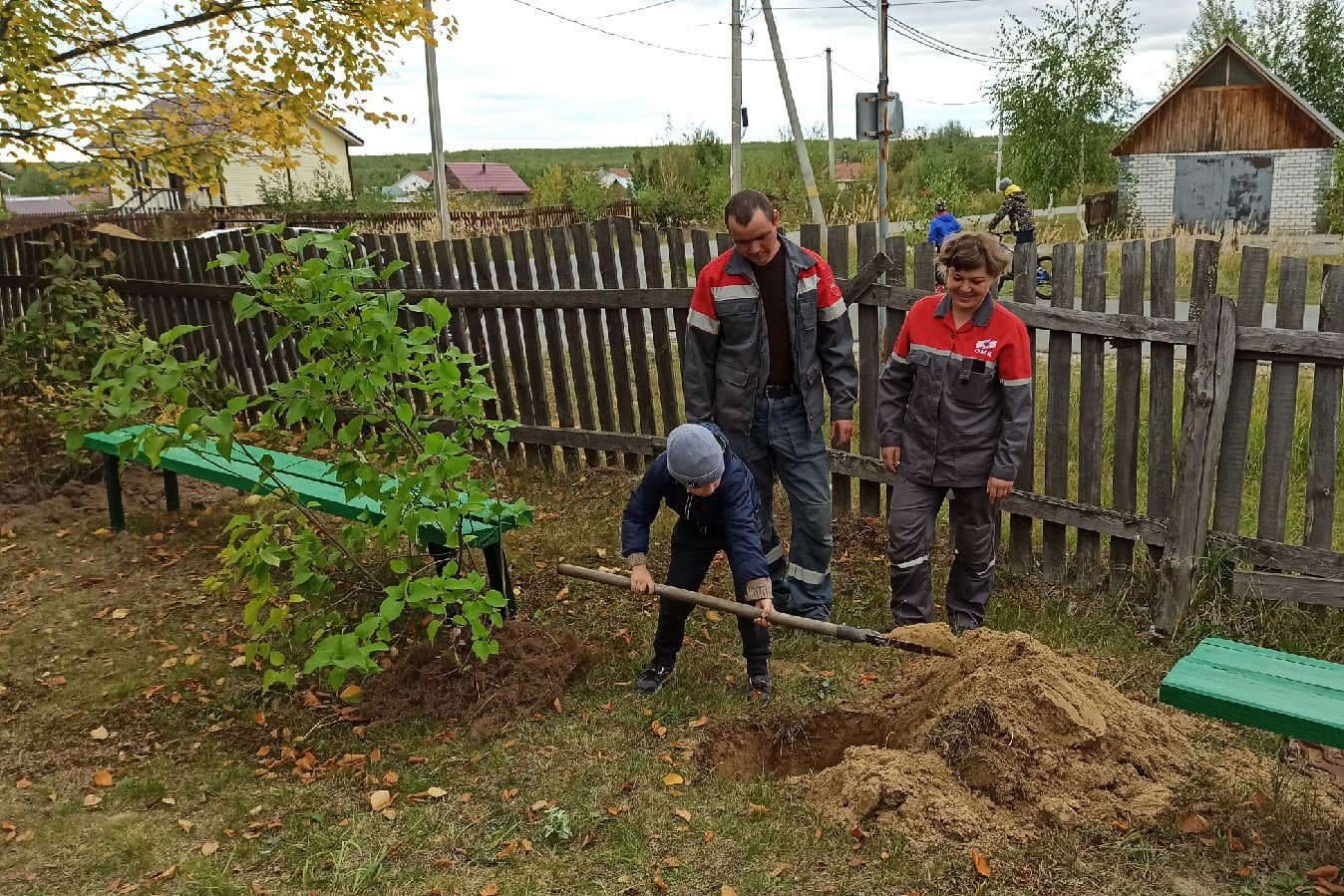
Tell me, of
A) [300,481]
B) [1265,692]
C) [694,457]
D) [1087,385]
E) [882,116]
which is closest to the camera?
[1265,692]

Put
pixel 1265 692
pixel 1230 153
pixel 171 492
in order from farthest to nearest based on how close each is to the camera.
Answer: pixel 1230 153
pixel 171 492
pixel 1265 692

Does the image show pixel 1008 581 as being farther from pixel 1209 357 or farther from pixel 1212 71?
pixel 1212 71

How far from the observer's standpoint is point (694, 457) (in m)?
3.32

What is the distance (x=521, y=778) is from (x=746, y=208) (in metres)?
2.28

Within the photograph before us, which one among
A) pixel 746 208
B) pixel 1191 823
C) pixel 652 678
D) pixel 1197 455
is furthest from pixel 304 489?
pixel 1197 455

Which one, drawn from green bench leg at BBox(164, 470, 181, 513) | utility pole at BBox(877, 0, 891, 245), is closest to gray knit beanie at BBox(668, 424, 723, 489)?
green bench leg at BBox(164, 470, 181, 513)

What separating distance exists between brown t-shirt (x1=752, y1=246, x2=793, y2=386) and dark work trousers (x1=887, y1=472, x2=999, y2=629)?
68 centimetres

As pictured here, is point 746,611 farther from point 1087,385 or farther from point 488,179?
point 488,179

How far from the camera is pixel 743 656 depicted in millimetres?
4078

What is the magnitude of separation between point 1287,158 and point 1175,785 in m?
29.4

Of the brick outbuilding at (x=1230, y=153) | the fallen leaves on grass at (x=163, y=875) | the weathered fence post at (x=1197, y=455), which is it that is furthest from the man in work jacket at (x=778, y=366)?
the brick outbuilding at (x=1230, y=153)

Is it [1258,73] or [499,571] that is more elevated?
[1258,73]

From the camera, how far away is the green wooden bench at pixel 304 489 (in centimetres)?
398

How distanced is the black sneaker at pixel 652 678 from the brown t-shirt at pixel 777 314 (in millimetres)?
1281
